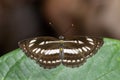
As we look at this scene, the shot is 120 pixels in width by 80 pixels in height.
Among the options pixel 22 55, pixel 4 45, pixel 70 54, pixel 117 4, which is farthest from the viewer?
pixel 117 4

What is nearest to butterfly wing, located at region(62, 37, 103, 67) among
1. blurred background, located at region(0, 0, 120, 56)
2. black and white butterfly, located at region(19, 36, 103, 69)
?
black and white butterfly, located at region(19, 36, 103, 69)

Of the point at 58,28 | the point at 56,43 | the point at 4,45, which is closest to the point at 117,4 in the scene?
the point at 58,28

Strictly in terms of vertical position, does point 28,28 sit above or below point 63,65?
below

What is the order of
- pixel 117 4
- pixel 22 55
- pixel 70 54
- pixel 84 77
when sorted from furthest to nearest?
1. pixel 117 4
2. pixel 70 54
3. pixel 22 55
4. pixel 84 77

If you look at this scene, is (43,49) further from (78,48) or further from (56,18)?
(56,18)

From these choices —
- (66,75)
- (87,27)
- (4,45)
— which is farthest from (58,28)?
(66,75)

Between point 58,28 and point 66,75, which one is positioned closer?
point 66,75

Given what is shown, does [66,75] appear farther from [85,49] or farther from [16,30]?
[16,30]

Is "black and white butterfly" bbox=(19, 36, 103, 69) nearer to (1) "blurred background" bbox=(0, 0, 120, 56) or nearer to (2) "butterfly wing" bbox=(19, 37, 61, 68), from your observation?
(2) "butterfly wing" bbox=(19, 37, 61, 68)
